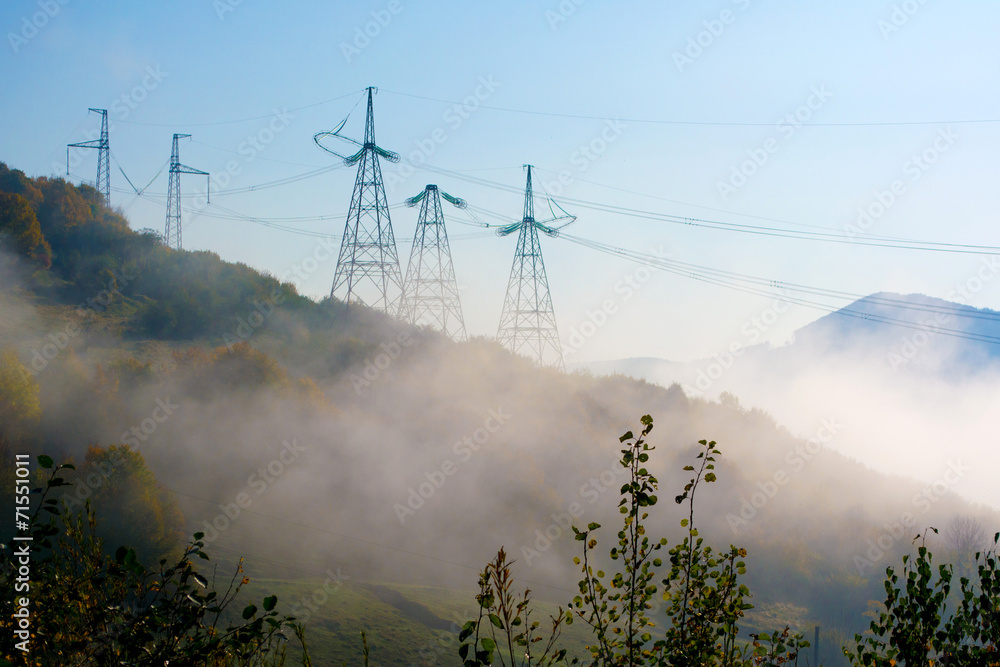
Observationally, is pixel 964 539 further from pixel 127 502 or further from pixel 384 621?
pixel 127 502

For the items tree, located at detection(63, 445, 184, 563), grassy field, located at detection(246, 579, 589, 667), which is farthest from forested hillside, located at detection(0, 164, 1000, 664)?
grassy field, located at detection(246, 579, 589, 667)

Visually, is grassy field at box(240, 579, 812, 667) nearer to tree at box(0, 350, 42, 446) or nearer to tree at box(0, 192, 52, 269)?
tree at box(0, 350, 42, 446)

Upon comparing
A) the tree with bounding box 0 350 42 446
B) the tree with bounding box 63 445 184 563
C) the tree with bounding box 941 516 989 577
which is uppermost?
the tree with bounding box 0 350 42 446

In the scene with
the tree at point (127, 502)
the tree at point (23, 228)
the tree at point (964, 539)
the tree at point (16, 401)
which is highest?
the tree at point (23, 228)

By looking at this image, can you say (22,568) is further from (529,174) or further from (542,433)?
(529,174)

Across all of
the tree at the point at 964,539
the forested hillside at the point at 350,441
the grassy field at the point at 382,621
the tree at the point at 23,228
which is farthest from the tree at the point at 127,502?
the tree at the point at 964,539

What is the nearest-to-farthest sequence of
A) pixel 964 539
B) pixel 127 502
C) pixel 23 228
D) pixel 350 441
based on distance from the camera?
pixel 127 502 < pixel 350 441 < pixel 23 228 < pixel 964 539

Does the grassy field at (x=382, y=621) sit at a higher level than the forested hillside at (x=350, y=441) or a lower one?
lower

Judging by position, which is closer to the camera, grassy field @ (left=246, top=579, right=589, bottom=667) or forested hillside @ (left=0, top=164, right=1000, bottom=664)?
grassy field @ (left=246, top=579, right=589, bottom=667)

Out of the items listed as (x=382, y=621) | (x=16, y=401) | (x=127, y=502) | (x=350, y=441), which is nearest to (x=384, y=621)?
(x=382, y=621)

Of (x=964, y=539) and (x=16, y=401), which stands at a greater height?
(x=16, y=401)

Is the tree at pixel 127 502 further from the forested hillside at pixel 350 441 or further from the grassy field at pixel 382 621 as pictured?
the grassy field at pixel 382 621

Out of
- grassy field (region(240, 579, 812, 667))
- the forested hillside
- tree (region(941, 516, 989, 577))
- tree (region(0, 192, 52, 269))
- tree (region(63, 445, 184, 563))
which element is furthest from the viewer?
tree (region(941, 516, 989, 577))

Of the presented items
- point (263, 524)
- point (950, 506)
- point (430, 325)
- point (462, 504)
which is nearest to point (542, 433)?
point (462, 504)
